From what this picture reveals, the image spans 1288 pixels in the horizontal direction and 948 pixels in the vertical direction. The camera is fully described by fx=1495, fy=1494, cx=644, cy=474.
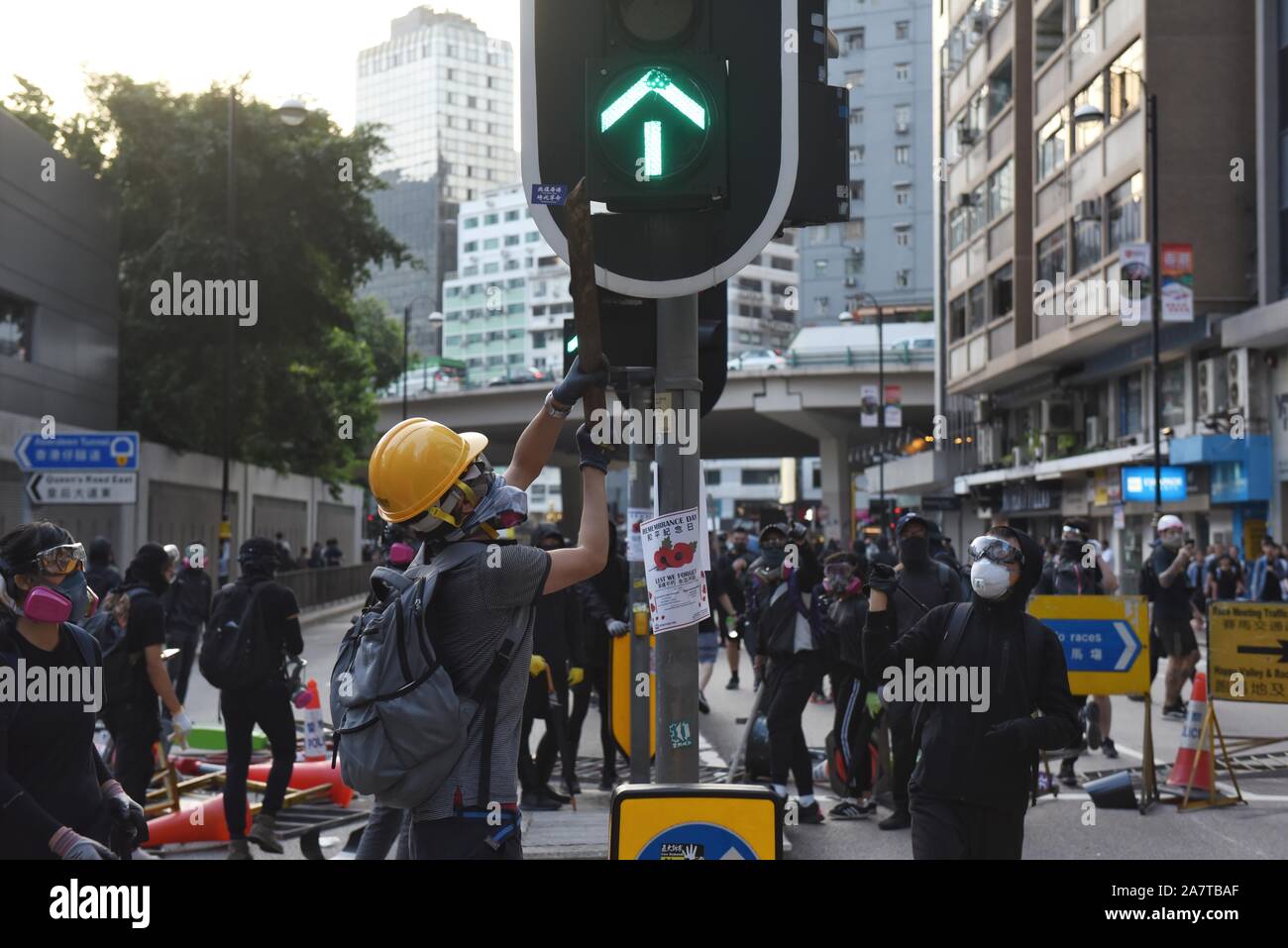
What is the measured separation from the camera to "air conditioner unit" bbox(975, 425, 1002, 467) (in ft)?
162

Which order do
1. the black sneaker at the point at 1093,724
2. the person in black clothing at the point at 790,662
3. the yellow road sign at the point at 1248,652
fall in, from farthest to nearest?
the black sneaker at the point at 1093,724
the yellow road sign at the point at 1248,652
the person in black clothing at the point at 790,662

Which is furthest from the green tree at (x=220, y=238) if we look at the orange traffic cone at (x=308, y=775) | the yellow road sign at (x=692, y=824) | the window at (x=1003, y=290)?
the yellow road sign at (x=692, y=824)

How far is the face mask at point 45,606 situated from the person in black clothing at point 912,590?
5315 mm

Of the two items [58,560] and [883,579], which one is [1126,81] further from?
Answer: [58,560]

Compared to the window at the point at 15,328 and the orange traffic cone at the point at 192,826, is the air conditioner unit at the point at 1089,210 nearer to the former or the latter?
the window at the point at 15,328

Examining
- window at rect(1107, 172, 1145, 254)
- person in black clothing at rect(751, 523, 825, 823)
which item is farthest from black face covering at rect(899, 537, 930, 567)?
window at rect(1107, 172, 1145, 254)

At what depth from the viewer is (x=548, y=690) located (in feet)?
32.4

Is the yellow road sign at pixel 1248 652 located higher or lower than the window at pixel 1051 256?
lower

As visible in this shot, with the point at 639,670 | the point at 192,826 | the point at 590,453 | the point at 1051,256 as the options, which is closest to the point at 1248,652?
the point at 639,670

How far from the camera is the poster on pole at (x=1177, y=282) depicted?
1131 inches

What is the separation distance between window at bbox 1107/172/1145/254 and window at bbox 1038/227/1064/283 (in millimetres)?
A: 3788

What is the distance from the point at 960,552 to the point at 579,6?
2017 inches

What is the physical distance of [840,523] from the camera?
6144 cm
